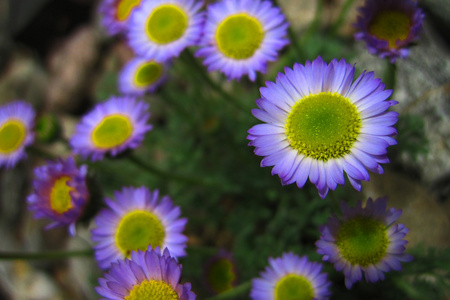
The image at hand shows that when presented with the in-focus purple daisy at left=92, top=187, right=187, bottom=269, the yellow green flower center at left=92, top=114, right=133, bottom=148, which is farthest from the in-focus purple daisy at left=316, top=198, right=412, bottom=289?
the yellow green flower center at left=92, top=114, right=133, bottom=148

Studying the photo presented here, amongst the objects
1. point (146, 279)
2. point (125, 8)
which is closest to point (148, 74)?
point (125, 8)

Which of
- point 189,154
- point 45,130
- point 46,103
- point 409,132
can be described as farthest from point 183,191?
point 46,103

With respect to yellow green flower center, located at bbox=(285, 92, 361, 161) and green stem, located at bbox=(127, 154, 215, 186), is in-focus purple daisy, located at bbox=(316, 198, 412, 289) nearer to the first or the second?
yellow green flower center, located at bbox=(285, 92, 361, 161)

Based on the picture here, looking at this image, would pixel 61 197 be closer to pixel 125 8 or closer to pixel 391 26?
pixel 125 8

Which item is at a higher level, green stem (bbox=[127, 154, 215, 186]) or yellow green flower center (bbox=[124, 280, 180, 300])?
green stem (bbox=[127, 154, 215, 186])

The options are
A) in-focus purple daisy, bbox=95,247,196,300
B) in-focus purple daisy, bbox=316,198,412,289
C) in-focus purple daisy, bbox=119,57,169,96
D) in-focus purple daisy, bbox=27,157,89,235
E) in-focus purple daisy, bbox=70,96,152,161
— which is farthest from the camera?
in-focus purple daisy, bbox=119,57,169,96

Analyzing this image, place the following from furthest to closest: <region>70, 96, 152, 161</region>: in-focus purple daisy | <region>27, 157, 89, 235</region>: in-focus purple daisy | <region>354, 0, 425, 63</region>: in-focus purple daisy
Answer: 1. <region>70, 96, 152, 161</region>: in-focus purple daisy
2. <region>27, 157, 89, 235</region>: in-focus purple daisy
3. <region>354, 0, 425, 63</region>: in-focus purple daisy

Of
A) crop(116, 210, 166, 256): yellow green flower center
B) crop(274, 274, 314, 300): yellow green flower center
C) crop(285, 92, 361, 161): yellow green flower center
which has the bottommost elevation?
crop(274, 274, 314, 300): yellow green flower center
